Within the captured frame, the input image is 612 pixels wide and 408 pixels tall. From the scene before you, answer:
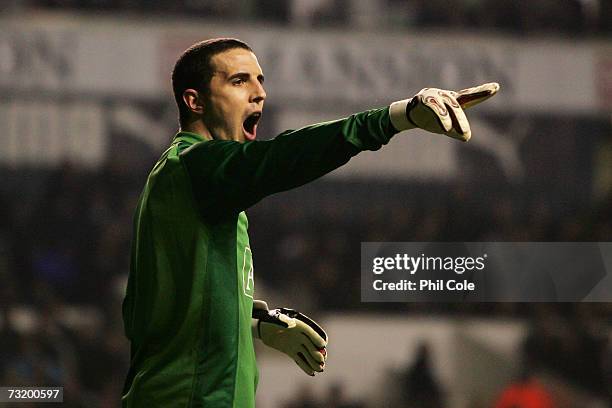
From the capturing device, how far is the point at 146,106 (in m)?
7.66

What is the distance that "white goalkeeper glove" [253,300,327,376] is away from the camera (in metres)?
2.85

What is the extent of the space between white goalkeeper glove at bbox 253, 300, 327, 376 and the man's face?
513mm

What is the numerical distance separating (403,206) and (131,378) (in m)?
5.16

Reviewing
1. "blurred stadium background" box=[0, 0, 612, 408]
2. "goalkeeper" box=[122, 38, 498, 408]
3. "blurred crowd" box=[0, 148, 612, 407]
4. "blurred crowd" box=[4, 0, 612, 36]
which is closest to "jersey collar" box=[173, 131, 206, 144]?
"goalkeeper" box=[122, 38, 498, 408]

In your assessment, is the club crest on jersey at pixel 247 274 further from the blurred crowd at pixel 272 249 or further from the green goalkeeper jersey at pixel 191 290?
the blurred crowd at pixel 272 249

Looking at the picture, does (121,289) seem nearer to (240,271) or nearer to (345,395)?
(345,395)

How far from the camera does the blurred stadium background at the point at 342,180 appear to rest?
7.13m

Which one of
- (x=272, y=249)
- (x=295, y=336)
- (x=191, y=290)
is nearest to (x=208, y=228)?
(x=191, y=290)

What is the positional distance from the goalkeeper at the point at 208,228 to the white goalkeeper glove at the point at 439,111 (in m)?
0.04

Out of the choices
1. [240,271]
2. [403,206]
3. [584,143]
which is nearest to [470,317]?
[403,206]

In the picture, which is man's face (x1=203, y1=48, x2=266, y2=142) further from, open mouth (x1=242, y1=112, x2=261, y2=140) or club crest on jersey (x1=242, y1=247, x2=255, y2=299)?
club crest on jersey (x1=242, y1=247, x2=255, y2=299)

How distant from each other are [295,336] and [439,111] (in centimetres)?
98

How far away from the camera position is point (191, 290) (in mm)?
2475

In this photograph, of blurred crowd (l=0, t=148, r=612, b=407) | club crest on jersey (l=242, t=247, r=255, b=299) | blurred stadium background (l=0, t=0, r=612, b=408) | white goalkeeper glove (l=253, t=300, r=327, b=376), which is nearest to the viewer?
club crest on jersey (l=242, t=247, r=255, b=299)
